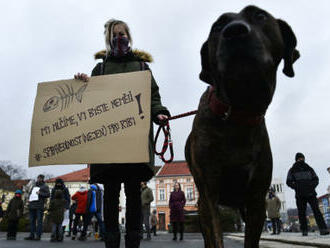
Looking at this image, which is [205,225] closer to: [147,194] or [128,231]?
[128,231]

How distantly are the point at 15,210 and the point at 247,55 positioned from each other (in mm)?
11178

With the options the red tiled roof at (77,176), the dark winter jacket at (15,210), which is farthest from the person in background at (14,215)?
the red tiled roof at (77,176)

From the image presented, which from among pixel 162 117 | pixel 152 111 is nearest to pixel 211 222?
pixel 162 117

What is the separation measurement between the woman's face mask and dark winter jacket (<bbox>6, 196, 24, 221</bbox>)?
919 centimetres

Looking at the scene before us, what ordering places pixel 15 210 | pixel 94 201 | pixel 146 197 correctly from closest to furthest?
pixel 94 201 < pixel 15 210 < pixel 146 197

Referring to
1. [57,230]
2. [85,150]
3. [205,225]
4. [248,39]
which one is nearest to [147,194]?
[57,230]

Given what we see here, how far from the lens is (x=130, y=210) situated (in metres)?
2.95

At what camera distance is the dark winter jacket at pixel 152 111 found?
3031 millimetres

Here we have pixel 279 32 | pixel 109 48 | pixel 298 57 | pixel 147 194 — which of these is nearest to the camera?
pixel 279 32

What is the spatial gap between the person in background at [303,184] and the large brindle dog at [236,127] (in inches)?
263

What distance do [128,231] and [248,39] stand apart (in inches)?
85.3

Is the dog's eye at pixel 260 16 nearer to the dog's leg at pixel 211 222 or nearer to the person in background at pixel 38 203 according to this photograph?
the dog's leg at pixel 211 222

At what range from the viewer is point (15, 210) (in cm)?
1077

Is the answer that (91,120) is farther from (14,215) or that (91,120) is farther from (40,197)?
(14,215)
